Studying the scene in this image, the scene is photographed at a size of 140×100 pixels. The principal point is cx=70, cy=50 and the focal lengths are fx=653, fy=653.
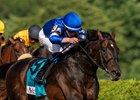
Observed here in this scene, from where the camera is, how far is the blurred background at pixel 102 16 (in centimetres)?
4417

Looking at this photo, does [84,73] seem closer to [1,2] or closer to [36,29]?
[36,29]

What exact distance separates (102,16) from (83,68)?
126 feet

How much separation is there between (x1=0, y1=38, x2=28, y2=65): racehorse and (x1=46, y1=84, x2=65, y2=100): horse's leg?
3.14 metres

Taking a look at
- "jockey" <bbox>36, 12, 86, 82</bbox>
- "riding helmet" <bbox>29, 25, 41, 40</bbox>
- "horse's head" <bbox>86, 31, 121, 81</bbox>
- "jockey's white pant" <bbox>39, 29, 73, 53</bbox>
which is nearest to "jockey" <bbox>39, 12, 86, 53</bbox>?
"jockey" <bbox>36, 12, 86, 82</bbox>

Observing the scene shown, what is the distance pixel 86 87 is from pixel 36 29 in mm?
3730

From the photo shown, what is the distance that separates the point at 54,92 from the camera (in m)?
9.27

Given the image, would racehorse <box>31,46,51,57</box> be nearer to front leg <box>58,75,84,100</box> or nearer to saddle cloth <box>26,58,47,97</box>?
saddle cloth <box>26,58,47,97</box>

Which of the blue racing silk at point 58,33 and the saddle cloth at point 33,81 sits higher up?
the blue racing silk at point 58,33

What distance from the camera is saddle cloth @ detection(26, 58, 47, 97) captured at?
9.63m

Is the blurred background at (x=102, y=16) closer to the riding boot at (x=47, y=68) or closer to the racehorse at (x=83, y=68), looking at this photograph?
the riding boot at (x=47, y=68)

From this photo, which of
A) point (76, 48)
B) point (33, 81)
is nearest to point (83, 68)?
point (76, 48)

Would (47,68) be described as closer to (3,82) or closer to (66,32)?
(66,32)

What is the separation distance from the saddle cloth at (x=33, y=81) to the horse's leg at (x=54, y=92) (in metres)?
0.17

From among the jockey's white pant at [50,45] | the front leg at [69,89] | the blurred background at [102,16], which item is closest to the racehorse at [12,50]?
the jockey's white pant at [50,45]
